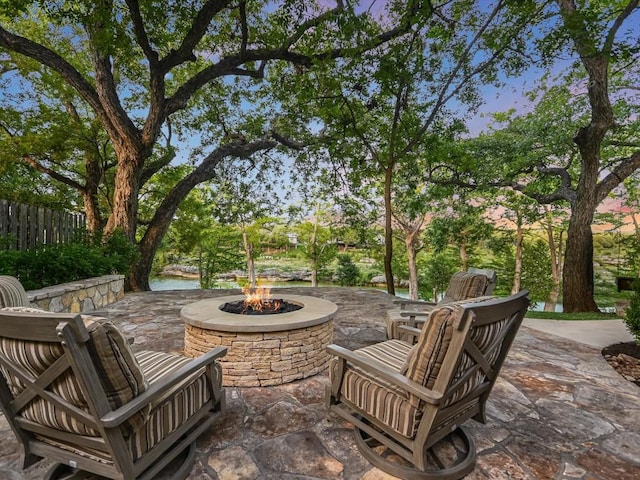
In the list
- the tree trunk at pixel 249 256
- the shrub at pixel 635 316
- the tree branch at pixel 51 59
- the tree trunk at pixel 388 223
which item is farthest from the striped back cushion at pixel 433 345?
the tree trunk at pixel 249 256

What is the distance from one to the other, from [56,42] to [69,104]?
67.9 inches

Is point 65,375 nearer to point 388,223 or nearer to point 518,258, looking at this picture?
point 388,223

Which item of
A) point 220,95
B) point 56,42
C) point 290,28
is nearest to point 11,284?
point 290,28

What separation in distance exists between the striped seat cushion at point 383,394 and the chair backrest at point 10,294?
2437mm

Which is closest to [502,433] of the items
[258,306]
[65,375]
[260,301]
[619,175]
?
[258,306]

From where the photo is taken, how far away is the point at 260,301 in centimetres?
357

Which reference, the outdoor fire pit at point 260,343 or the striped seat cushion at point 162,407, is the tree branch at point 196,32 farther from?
the striped seat cushion at point 162,407

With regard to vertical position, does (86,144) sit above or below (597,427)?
above

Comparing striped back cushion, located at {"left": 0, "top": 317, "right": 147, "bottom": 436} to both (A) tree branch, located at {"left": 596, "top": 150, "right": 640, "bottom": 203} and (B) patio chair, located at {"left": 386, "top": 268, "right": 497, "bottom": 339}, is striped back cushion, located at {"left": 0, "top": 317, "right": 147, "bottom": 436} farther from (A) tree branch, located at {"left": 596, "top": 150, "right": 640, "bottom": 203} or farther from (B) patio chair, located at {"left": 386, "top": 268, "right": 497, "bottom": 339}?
(A) tree branch, located at {"left": 596, "top": 150, "right": 640, "bottom": 203}

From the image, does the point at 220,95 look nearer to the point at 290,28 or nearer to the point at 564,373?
the point at 290,28

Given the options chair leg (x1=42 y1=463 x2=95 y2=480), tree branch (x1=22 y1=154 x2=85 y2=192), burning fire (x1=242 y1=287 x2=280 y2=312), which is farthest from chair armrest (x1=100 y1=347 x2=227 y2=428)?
tree branch (x1=22 y1=154 x2=85 y2=192)

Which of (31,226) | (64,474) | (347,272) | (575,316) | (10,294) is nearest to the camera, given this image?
(64,474)

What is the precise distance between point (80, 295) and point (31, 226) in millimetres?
1566

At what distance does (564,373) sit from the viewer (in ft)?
10.6
